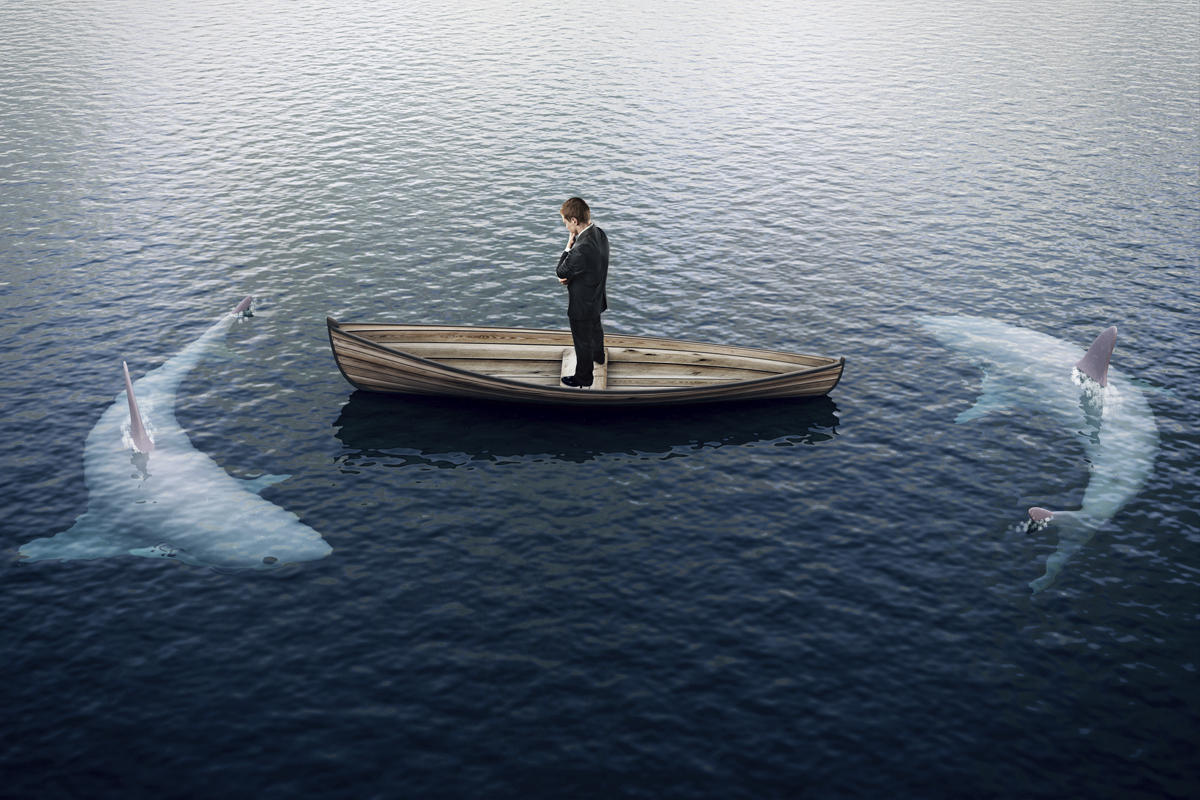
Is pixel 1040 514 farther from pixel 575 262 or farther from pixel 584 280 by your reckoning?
pixel 575 262

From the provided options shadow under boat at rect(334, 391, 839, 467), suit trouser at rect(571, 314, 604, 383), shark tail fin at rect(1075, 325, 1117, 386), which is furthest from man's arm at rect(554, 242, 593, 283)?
shark tail fin at rect(1075, 325, 1117, 386)

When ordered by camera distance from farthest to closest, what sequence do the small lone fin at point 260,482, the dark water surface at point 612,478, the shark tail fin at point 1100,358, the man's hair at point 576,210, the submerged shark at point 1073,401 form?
the shark tail fin at point 1100,358 < the man's hair at point 576,210 < the small lone fin at point 260,482 < the submerged shark at point 1073,401 < the dark water surface at point 612,478

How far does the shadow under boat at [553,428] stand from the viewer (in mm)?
24750

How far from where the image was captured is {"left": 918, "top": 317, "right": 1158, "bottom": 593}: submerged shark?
2220 cm

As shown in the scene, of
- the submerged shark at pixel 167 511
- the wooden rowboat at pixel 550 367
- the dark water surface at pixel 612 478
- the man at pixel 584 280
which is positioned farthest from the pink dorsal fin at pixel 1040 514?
the submerged shark at pixel 167 511

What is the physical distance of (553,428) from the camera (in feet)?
84.0

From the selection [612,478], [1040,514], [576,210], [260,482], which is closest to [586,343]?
[576,210]

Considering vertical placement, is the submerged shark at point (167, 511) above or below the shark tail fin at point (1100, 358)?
below

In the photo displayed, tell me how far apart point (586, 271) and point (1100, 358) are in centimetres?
1532

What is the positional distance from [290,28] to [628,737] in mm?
75886

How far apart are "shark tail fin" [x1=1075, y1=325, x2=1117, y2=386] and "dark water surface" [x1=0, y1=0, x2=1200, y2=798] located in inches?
71.1

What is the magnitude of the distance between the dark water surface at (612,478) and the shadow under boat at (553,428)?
5.3 inches

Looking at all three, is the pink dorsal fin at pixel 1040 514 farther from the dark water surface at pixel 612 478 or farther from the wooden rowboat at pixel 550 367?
the wooden rowboat at pixel 550 367

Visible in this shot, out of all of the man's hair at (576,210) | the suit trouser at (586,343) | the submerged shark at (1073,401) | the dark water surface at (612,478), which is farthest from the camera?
the suit trouser at (586,343)
